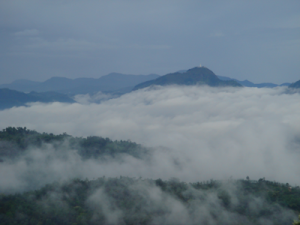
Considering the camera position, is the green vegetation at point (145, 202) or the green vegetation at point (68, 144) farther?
the green vegetation at point (68, 144)

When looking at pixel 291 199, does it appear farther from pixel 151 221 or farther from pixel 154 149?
pixel 154 149

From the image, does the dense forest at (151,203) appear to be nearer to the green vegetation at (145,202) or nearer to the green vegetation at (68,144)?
the green vegetation at (145,202)

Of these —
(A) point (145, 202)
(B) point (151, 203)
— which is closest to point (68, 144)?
(A) point (145, 202)

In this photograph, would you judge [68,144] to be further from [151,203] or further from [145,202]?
[151,203]

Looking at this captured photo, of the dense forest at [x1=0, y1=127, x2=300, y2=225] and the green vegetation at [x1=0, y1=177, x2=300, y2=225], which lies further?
the dense forest at [x1=0, y1=127, x2=300, y2=225]

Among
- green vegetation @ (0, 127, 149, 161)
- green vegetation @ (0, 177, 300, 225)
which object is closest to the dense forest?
green vegetation @ (0, 177, 300, 225)

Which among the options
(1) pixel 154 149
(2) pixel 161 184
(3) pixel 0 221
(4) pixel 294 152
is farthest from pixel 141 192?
(4) pixel 294 152

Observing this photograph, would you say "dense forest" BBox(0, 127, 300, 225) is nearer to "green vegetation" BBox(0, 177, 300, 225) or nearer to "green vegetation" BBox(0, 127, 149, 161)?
"green vegetation" BBox(0, 177, 300, 225)

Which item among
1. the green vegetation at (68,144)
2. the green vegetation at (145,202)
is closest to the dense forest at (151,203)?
the green vegetation at (145,202)
